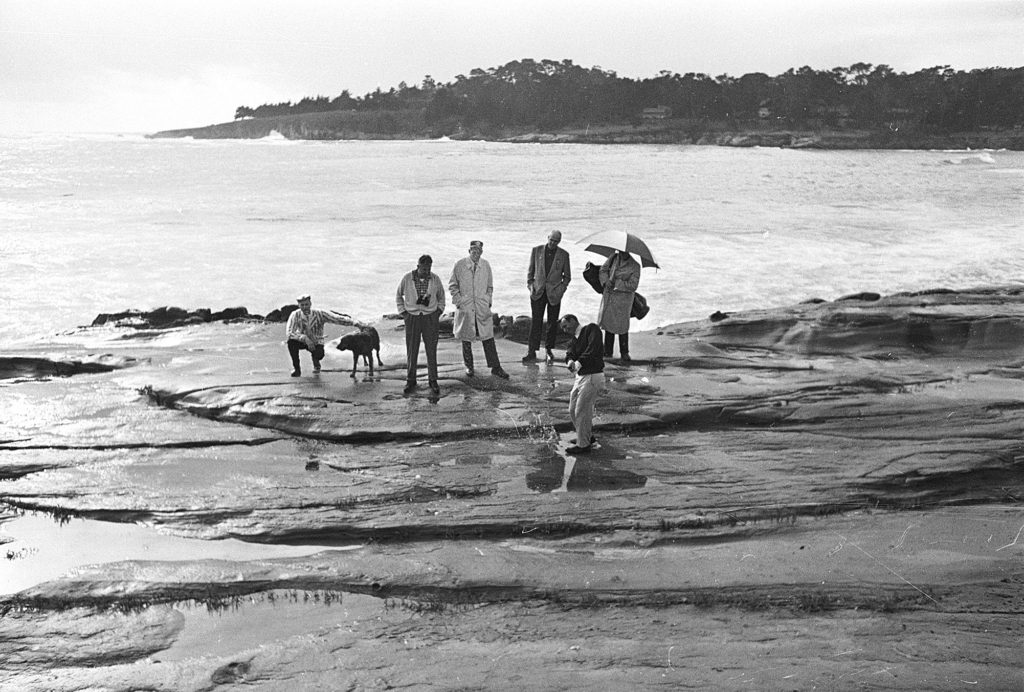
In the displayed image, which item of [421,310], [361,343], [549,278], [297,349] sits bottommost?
[297,349]

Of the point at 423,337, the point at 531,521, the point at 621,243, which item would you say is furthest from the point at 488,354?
the point at 531,521

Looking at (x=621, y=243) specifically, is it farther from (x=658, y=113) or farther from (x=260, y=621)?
(x=658, y=113)

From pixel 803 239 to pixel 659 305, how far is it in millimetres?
15975

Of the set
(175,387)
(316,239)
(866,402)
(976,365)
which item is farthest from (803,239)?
(175,387)

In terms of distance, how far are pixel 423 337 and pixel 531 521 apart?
3721 millimetres

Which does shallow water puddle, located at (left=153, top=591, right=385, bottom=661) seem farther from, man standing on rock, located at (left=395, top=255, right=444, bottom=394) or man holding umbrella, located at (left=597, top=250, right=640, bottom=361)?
man holding umbrella, located at (left=597, top=250, right=640, bottom=361)

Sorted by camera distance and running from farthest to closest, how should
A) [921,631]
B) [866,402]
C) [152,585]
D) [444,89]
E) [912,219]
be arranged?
[444,89], [912,219], [866,402], [152,585], [921,631]

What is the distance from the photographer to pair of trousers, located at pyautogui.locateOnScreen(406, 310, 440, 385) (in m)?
11.5

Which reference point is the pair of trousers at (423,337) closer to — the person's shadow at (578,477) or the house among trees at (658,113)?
the person's shadow at (578,477)

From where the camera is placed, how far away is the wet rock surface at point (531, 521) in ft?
21.5

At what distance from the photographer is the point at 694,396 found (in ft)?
37.9

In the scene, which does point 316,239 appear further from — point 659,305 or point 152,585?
point 152,585

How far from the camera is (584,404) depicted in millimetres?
9898

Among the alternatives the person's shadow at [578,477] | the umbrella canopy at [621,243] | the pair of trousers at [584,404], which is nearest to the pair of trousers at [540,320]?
the umbrella canopy at [621,243]
